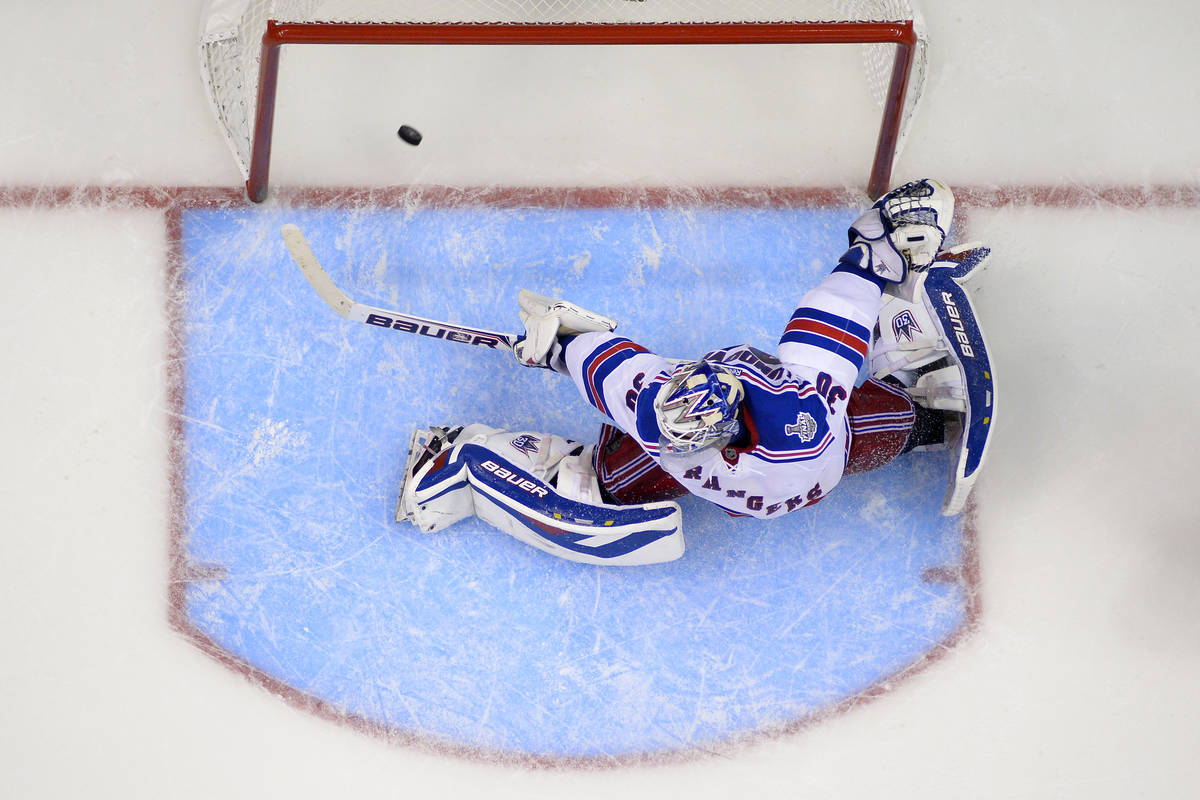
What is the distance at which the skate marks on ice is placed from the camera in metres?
3.26

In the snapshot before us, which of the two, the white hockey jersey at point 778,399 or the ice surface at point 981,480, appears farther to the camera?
the ice surface at point 981,480

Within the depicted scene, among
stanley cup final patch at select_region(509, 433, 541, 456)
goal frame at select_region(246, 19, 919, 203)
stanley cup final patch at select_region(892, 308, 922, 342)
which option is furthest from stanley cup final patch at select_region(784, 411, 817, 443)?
goal frame at select_region(246, 19, 919, 203)

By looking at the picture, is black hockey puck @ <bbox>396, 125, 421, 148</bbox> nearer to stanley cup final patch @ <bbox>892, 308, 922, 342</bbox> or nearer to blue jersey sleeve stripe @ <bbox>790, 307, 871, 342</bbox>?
blue jersey sleeve stripe @ <bbox>790, 307, 871, 342</bbox>

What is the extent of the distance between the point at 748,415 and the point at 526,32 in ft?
3.64

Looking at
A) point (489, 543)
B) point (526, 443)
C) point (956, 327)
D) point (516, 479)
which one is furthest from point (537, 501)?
point (956, 327)

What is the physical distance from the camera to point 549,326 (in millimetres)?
2875

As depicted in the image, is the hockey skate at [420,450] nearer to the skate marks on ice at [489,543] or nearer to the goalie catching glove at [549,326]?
the skate marks on ice at [489,543]

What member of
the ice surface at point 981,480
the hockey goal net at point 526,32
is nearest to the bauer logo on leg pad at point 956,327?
the ice surface at point 981,480

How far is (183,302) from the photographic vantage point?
339 centimetres

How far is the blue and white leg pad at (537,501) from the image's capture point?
9.83ft

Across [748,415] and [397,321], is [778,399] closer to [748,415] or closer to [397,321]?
[748,415]

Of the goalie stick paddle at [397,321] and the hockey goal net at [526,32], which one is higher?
the hockey goal net at [526,32]

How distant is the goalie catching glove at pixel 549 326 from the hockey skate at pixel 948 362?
0.89 m

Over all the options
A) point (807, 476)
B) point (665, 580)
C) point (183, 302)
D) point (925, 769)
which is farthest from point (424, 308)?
point (925, 769)
